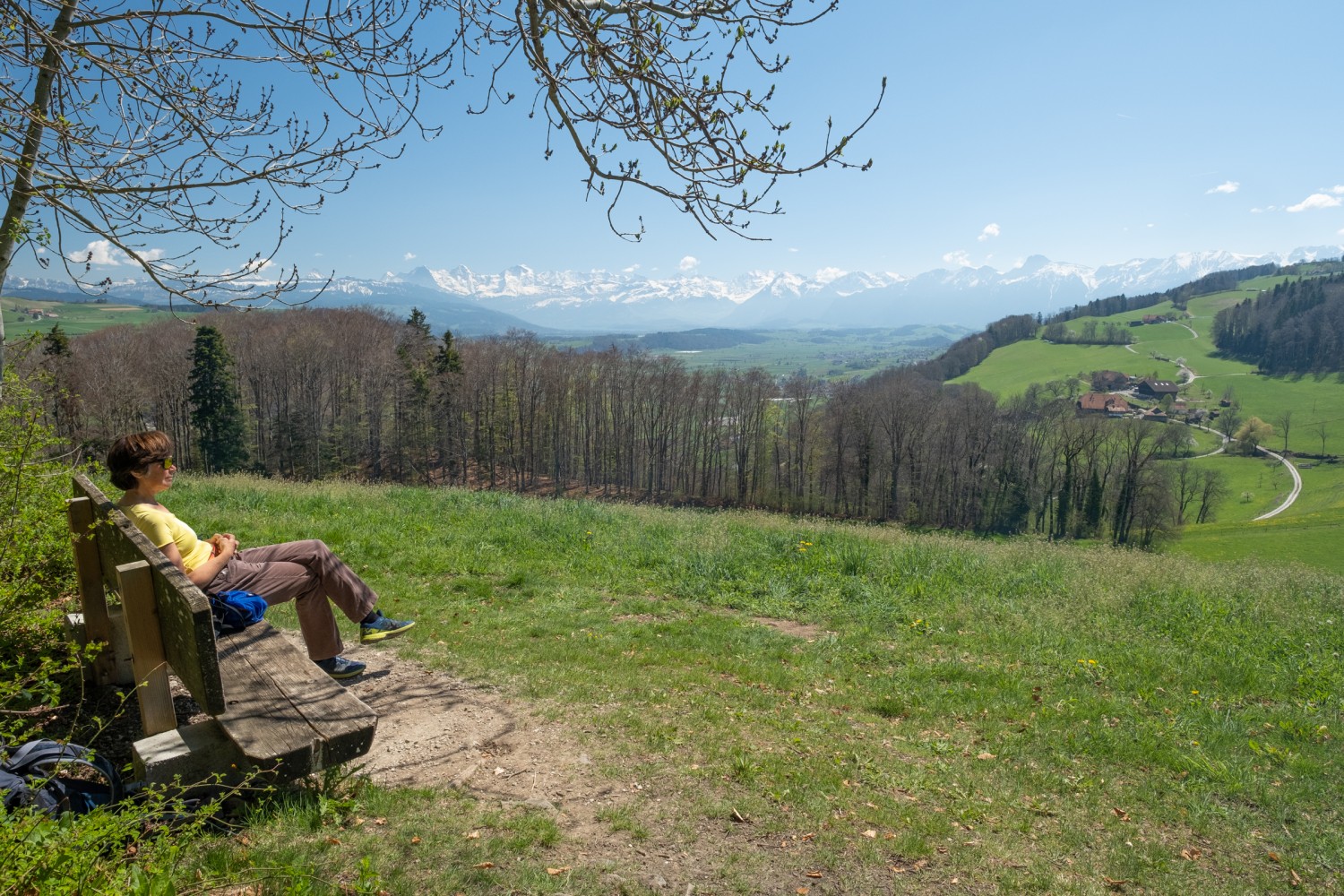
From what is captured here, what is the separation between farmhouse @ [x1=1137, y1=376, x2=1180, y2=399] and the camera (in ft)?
382

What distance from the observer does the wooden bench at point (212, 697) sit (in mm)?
3264

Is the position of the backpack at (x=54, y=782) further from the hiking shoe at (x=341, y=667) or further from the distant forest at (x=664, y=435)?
the distant forest at (x=664, y=435)

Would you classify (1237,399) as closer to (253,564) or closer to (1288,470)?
(1288,470)

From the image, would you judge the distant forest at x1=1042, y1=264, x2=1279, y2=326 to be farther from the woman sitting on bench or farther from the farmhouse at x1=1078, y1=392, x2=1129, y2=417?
the woman sitting on bench

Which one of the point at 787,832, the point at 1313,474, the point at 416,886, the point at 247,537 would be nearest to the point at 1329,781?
the point at 787,832

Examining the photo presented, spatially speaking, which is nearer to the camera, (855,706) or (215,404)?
(855,706)

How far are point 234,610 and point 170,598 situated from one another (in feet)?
3.60

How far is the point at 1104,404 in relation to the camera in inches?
4090

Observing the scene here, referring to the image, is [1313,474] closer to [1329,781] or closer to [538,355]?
[538,355]

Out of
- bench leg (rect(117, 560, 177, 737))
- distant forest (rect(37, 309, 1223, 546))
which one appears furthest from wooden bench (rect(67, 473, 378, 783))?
distant forest (rect(37, 309, 1223, 546))

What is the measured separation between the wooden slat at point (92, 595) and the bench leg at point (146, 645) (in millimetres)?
1545

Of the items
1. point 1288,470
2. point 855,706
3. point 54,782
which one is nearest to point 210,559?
point 54,782

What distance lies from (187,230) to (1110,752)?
7.68 metres

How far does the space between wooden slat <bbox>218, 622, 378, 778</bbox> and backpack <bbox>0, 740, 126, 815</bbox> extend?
56 cm
